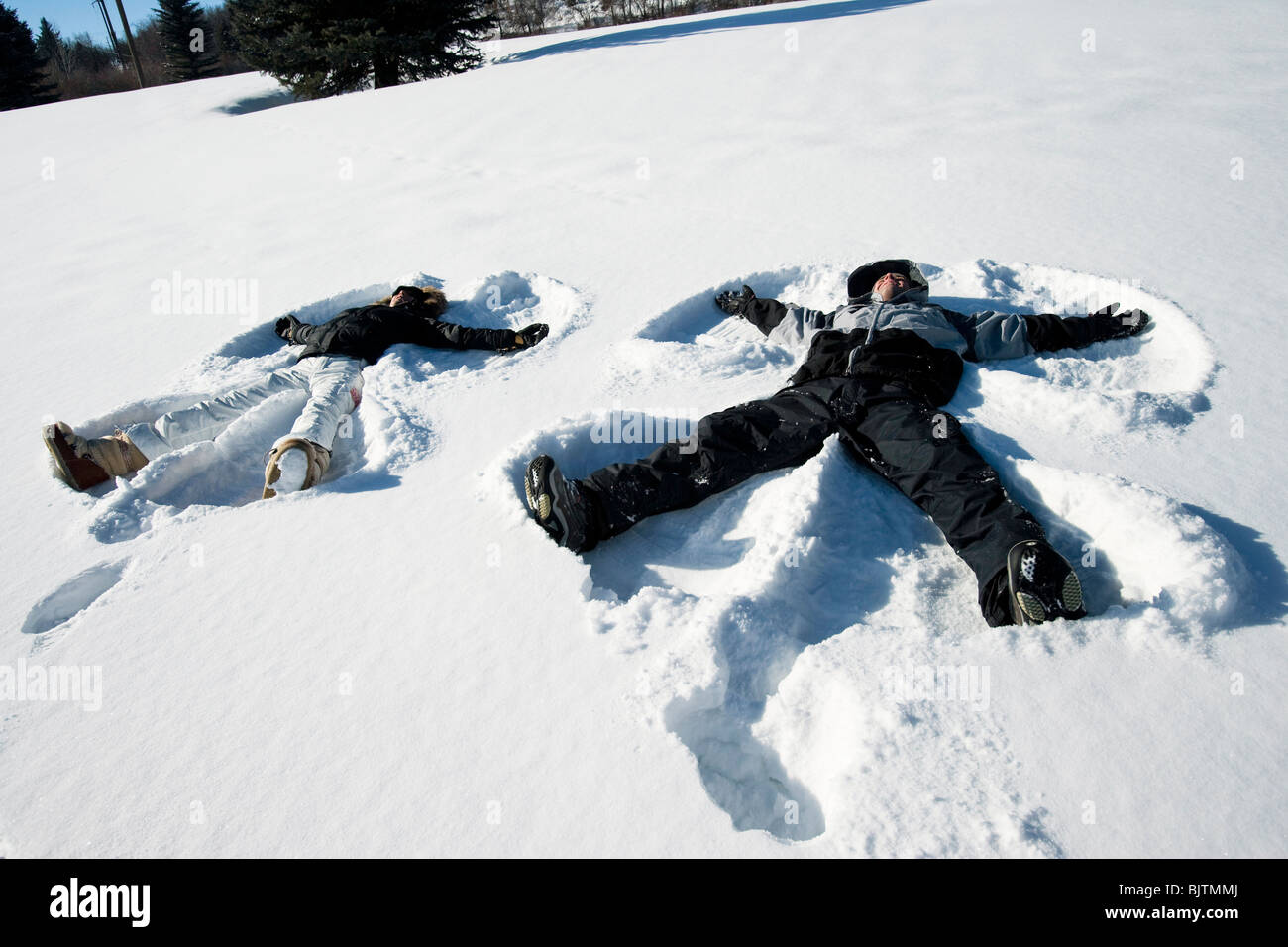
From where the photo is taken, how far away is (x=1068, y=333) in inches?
128

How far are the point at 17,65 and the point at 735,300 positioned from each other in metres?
29.5

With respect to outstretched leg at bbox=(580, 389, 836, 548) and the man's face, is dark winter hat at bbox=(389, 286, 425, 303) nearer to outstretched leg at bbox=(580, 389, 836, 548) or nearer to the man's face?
outstretched leg at bbox=(580, 389, 836, 548)

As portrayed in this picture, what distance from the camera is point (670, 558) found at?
8.49ft

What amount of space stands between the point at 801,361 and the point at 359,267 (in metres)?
3.32

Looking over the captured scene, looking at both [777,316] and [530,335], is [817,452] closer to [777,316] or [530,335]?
[777,316]

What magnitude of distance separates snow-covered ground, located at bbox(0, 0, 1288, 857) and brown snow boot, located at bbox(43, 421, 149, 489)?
110 mm

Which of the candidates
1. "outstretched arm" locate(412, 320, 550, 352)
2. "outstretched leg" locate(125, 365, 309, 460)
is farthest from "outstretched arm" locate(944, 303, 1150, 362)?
"outstretched leg" locate(125, 365, 309, 460)

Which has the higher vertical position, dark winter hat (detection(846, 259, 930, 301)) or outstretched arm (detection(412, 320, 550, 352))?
dark winter hat (detection(846, 259, 930, 301))

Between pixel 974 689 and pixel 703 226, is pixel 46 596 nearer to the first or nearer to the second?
pixel 974 689

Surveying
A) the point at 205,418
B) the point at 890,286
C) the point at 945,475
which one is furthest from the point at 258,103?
the point at 945,475

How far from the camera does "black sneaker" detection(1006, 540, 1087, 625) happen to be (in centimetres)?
195

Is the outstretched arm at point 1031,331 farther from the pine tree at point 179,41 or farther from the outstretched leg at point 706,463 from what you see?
the pine tree at point 179,41

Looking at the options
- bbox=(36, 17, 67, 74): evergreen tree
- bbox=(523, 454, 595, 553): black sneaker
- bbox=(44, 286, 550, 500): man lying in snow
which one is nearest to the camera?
bbox=(523, 454, 595, 553): black sneaker
